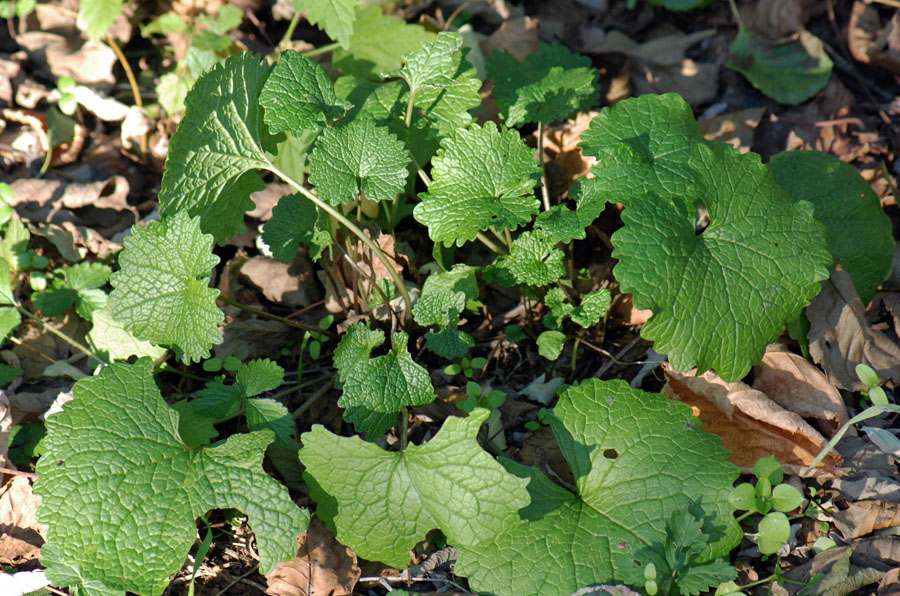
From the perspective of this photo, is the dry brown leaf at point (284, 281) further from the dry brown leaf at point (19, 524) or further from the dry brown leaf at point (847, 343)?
the dry brown leaf at point (847, 343)

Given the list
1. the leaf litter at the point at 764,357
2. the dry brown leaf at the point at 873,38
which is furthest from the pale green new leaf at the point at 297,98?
the dry brown leaf at the point at 873,38

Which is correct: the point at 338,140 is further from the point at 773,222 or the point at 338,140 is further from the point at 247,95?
the point at 773,222

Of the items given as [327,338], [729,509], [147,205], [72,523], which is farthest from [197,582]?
[147,205]

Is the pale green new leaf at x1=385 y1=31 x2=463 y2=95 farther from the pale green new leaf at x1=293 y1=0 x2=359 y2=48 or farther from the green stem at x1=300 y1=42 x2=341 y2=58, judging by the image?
the green stem at x1=300 y1=42 x2=341 y2=58

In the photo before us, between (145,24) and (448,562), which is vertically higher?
(145,24)

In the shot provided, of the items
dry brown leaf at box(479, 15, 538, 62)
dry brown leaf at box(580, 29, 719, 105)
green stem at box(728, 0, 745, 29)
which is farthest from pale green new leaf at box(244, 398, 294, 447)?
green stem at box(728, 0, 745, 29)

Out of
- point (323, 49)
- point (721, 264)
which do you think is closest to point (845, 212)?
point (721, 264)

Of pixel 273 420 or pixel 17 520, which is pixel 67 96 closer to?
pixel 17 520
